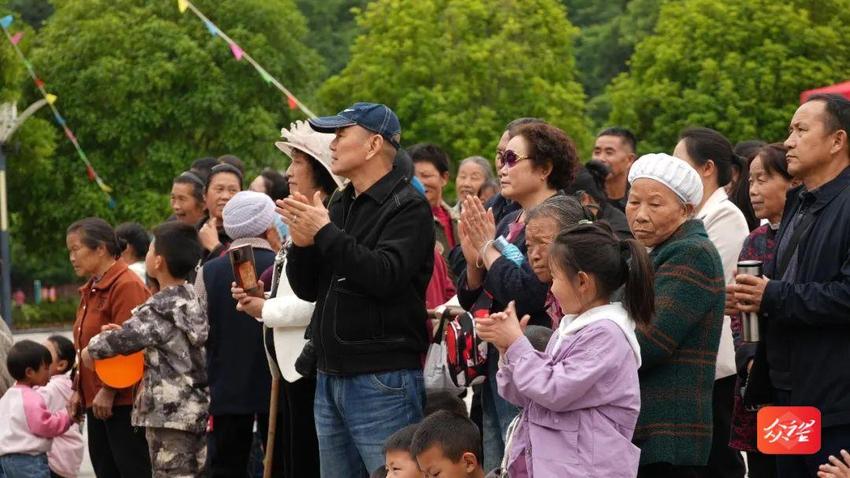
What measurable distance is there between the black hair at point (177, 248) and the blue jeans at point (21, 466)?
1.62m

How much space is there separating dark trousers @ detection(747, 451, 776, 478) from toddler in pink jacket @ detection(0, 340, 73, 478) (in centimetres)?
449

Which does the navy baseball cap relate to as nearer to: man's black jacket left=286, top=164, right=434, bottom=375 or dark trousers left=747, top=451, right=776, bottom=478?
man's black jacket left=286, top=164, right=434, bottom=375

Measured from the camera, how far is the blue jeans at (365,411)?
20.9 feet

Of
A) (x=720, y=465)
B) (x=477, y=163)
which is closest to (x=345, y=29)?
(x=477, y=163)

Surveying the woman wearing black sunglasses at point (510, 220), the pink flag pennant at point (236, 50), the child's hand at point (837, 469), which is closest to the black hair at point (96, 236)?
the woman wearing black sunglasses at point (510, 220)

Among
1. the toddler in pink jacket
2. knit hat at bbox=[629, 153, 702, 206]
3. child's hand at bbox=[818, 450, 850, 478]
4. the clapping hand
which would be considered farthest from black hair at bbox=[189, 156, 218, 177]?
child's hand at bbox=[818, 450, 850, 478]

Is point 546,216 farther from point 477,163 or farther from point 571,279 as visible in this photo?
point 477,163

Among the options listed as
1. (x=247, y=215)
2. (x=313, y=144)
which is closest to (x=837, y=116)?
(x=313, y=144)

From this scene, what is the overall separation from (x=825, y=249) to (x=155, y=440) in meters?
4.32

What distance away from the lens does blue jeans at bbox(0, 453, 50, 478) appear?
30.1 ft

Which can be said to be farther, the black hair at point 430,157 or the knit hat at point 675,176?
the black hair at point 430,157

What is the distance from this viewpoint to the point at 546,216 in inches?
231

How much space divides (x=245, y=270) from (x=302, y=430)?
2.97 feet

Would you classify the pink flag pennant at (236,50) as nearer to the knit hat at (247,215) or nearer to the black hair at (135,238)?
the black hair at (135,238)
